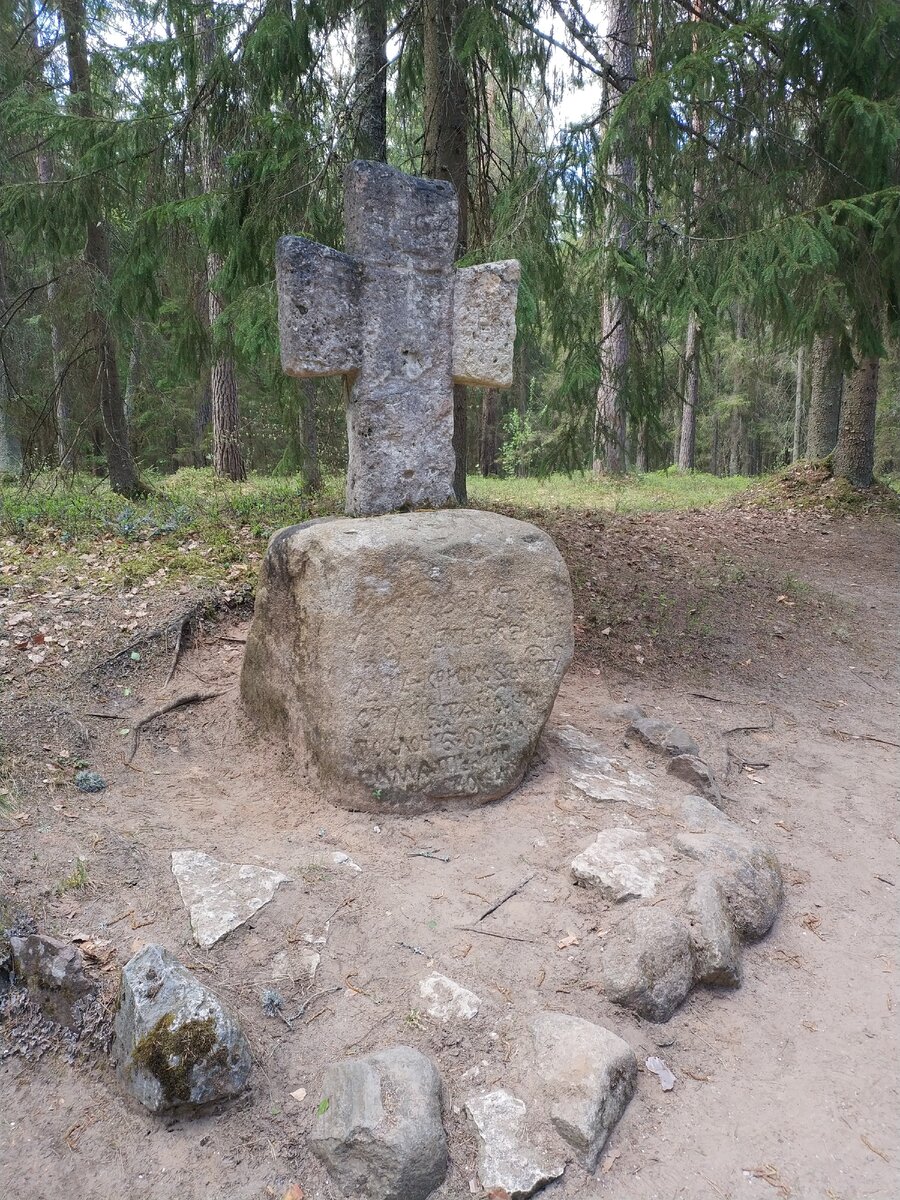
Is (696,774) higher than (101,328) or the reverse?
the reverse

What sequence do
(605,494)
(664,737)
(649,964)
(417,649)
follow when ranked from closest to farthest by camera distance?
(649,964), (417,649), (664,737), (605,494)

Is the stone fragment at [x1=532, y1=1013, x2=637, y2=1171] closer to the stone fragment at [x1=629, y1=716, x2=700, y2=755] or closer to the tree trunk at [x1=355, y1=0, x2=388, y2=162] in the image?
the stone fragment at [x1=629, y1=716, x2=700, y2=755]

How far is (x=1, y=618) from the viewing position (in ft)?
17.0

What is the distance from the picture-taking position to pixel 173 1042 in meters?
2.41

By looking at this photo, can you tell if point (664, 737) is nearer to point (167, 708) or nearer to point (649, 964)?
point (649, 964)

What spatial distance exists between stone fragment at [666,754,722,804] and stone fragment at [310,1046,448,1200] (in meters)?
2.45

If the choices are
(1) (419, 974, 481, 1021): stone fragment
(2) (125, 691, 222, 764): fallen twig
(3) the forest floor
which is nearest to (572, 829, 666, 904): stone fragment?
(3) the forest floor

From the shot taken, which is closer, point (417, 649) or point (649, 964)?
point (649, 964)

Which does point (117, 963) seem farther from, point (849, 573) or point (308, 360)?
point (849, 573)

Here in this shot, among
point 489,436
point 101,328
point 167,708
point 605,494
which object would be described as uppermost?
point 101,328

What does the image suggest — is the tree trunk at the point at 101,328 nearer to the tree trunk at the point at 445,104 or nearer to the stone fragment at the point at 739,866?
the tree trunk at the point at 445,104

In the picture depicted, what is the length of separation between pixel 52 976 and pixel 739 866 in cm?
278

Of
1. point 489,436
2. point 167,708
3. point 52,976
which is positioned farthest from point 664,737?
point 489,436

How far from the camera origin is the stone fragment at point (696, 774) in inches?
175
